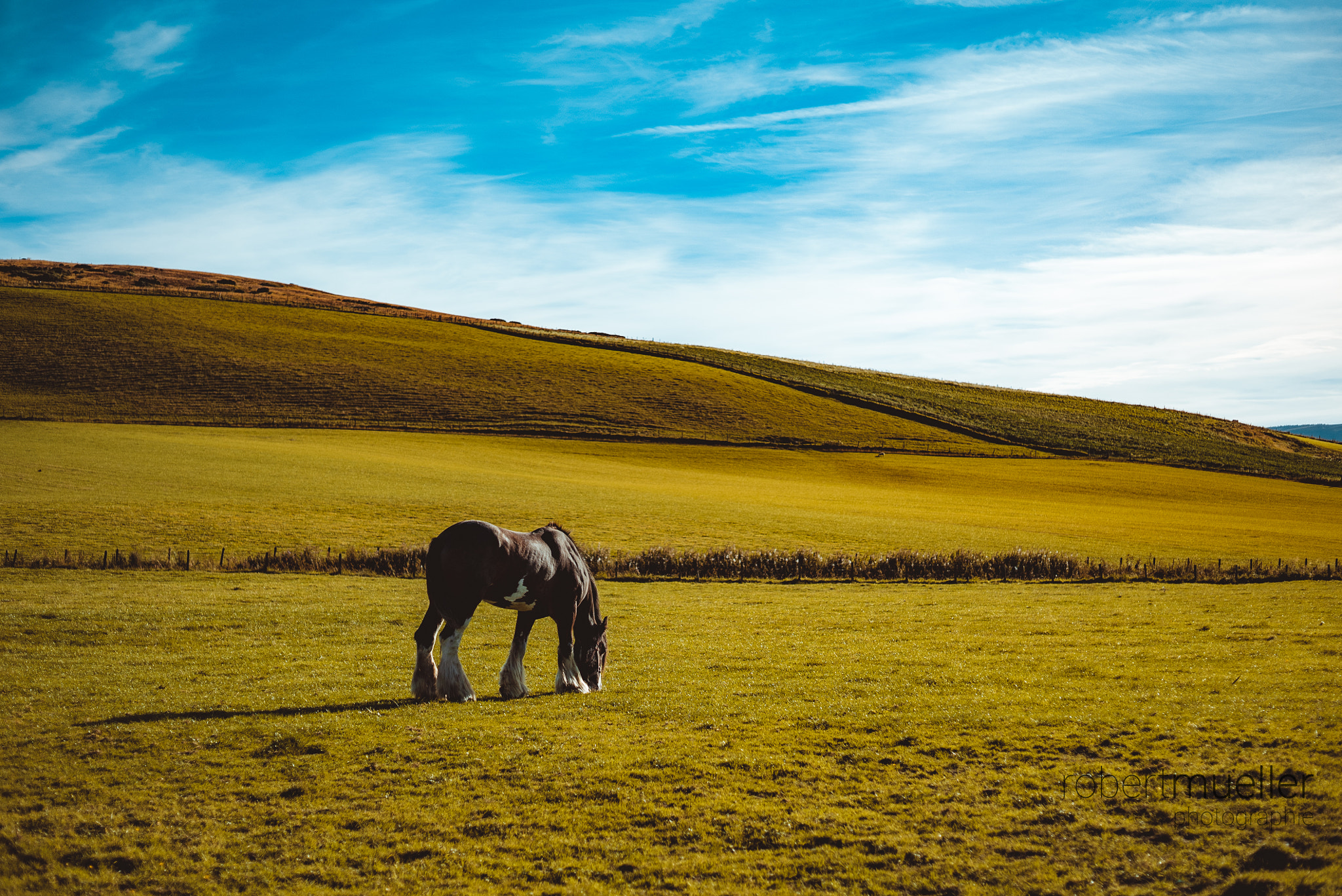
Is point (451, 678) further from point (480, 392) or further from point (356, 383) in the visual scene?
point (356, 383)

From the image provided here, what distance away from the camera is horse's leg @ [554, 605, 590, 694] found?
43.8 ft

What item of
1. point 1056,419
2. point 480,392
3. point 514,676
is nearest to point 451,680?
point 514,676

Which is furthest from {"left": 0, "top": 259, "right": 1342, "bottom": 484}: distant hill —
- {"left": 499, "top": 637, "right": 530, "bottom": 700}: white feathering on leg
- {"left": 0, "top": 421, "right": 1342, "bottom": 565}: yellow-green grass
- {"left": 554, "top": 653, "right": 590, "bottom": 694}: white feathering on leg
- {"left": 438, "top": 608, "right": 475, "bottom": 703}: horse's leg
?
{"left": 438, "top": 608, "right": 475, "bottom": 703}: horse's leg

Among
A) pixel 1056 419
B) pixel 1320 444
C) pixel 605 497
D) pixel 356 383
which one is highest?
pixel 1320 444

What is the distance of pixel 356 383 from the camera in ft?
240

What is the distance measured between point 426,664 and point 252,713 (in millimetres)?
2515

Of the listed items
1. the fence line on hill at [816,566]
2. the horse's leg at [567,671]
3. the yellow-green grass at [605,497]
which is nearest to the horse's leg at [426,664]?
the horse's leg at [567,671]

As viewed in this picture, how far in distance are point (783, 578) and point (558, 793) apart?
69.4ft

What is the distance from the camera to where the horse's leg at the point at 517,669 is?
13.0 m

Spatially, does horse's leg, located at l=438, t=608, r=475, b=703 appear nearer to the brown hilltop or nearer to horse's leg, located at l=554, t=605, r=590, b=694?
horse's leg, located at l=554, t=605, r=590, b=694

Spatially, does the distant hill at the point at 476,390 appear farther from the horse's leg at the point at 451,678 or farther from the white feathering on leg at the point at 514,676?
the horse's leg at the point at 451,678

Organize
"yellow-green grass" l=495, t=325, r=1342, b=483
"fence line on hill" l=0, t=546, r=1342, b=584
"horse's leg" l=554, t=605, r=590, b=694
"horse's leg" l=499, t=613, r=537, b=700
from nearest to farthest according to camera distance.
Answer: "horse's leg" l=499, t=613, r=537, b=700, "horse's leg" l=554, t=605, r=590, b=694, "fence line on hill" l=0, t=546, r=1342, b=584, "yellow-green grass" l=495, t=325, r=1342, b=483

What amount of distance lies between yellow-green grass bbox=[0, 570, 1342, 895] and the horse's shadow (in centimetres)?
6

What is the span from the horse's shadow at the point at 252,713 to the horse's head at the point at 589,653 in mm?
1511
